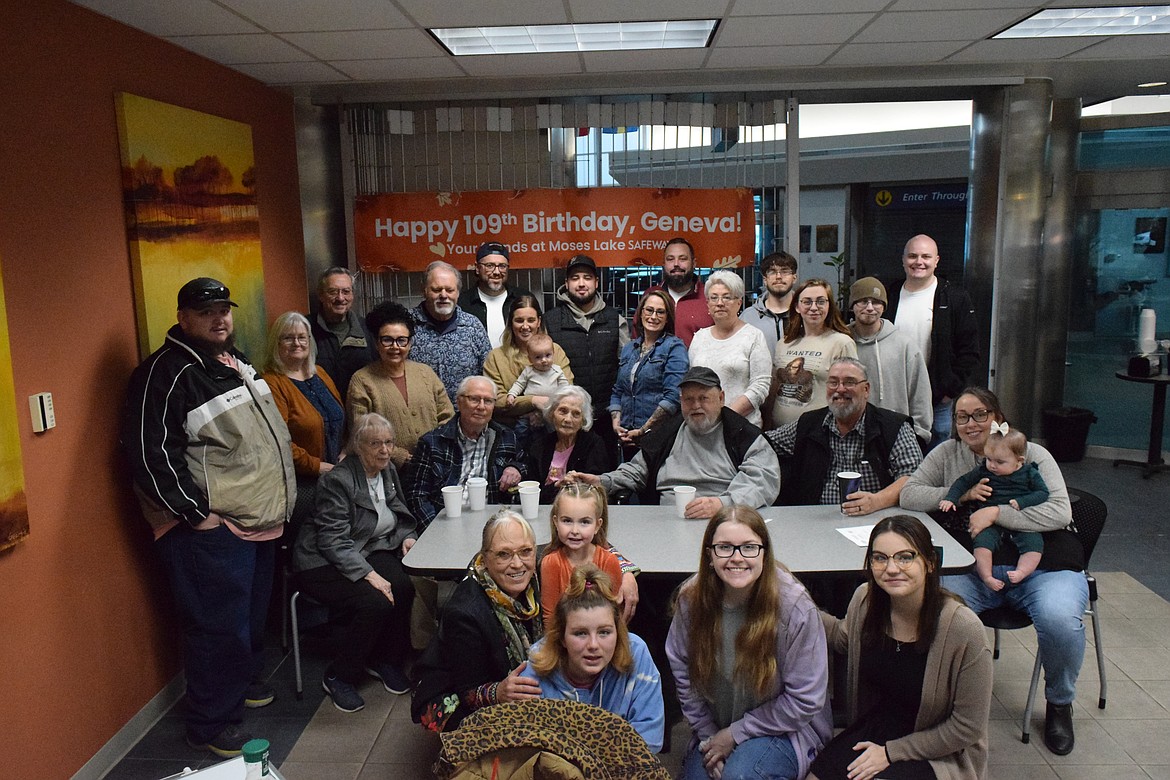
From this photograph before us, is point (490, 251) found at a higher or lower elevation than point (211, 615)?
higher

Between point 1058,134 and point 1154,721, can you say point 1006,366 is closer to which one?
point 1058,134

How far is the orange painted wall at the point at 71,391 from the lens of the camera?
9.24 feet

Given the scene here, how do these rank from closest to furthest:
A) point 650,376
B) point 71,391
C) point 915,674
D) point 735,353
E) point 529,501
Result: point 915,674, point 71,391, point 529,501, point 735,353, point 650,376

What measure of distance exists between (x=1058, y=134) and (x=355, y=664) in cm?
689

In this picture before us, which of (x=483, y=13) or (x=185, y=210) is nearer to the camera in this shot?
(x=483, y=13)

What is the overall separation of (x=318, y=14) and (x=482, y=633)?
Result: 2.56 m

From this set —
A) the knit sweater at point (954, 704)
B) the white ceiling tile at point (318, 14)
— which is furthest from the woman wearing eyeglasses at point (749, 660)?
the white ceiling tile at point (318, 14)

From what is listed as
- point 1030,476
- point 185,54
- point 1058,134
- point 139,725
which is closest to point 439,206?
point 185,54

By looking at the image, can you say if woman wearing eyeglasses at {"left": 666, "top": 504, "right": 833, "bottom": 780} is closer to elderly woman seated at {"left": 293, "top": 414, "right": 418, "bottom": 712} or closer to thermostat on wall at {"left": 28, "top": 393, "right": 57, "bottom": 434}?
elderly woman seated at {"left": 293, "top": 414, "right": 418, "bottom": 712}

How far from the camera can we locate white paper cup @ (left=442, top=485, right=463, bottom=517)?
11.9 feet

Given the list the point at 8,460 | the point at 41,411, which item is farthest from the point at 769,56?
the point at 8,460

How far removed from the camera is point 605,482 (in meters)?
3.93

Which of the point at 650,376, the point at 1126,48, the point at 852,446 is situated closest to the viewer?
the point at 852,446

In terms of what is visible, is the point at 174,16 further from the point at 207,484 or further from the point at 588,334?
the point at 588,334
